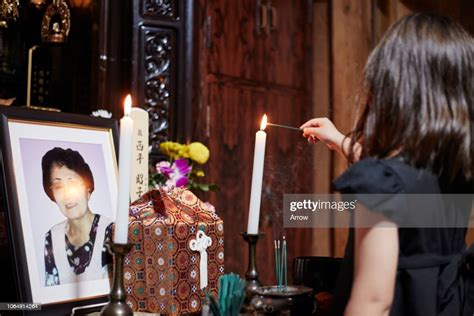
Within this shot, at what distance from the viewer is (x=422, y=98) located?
97cm

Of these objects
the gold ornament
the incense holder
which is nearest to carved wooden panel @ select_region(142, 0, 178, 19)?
the gold ornament

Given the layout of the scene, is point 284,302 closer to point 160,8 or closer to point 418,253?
point 418,253

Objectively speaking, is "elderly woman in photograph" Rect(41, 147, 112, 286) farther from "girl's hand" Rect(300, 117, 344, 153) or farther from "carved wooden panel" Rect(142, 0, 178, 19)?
"carved wooden panel" Rect(142, 0, 178, 19)

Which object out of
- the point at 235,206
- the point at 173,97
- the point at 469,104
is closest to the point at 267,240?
the point at 235,206

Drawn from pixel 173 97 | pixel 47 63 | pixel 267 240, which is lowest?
pixel 267 240

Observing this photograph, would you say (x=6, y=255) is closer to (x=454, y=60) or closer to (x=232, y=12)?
(x=454, y=60)

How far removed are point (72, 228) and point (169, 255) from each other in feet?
0.54

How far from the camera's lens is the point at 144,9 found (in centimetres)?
255

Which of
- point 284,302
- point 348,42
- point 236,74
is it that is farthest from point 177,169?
point 348,42

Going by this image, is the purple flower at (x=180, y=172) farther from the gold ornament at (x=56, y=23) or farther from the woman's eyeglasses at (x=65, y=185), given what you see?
the gold ornament at (x=56, y=23)

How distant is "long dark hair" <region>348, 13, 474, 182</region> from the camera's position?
0.95m

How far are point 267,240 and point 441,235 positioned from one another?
2.11 meters

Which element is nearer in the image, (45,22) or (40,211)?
(40,211)

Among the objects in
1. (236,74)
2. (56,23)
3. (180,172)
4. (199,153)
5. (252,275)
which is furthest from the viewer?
(236,74)
